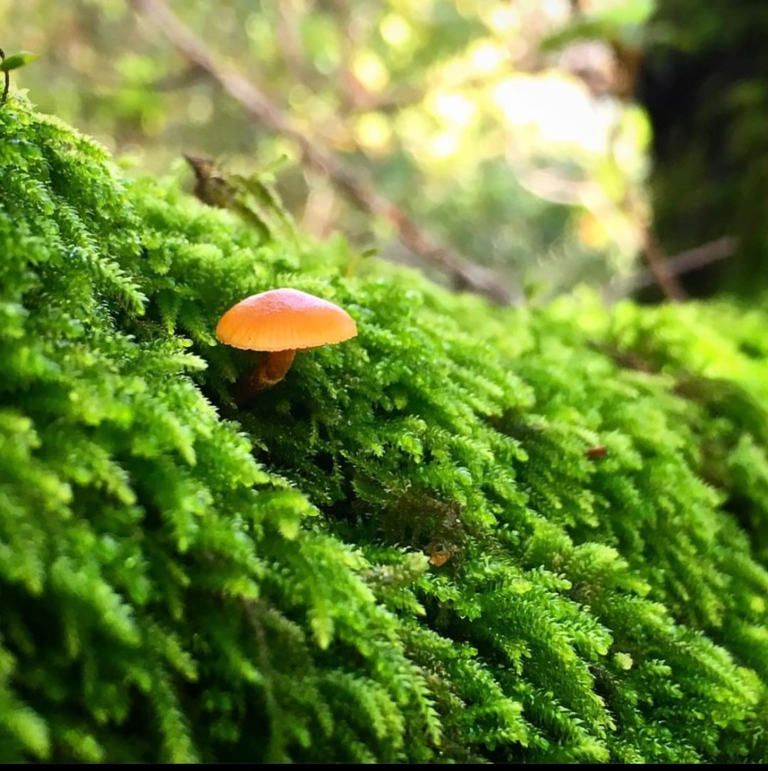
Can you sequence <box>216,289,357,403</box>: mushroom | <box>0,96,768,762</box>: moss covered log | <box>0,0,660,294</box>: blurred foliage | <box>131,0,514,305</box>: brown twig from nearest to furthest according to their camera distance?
1. <box>0,96,768,762</box>: moss covered log
2. <box>216,289,357,403</box>: mushroom
3. <box>131,0,514,305</box>: brown twig
4. <box>0,0,660,294</box>: blurred foliage

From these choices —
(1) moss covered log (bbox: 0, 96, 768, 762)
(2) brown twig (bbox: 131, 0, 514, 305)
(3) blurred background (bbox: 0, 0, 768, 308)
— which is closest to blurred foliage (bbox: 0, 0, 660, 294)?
(3) blurred background (bbox: 0, 0, 768, 308)

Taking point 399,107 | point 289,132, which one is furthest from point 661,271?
point 399,107

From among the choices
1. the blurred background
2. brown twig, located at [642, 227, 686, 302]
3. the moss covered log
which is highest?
the blurred background

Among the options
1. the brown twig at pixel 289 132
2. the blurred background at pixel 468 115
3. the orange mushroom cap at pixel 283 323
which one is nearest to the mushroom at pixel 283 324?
the orange mushroom cap at pixel 283 323

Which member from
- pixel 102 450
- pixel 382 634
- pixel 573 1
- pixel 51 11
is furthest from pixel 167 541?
pixel 51 11

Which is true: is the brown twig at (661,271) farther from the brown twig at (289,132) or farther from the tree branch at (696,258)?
the brown twig at (289,132)

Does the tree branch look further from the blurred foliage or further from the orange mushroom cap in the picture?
the orange mushroom cap

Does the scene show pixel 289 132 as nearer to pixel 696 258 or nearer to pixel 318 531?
pixel 696 258

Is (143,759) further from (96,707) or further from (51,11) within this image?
(51,11)
